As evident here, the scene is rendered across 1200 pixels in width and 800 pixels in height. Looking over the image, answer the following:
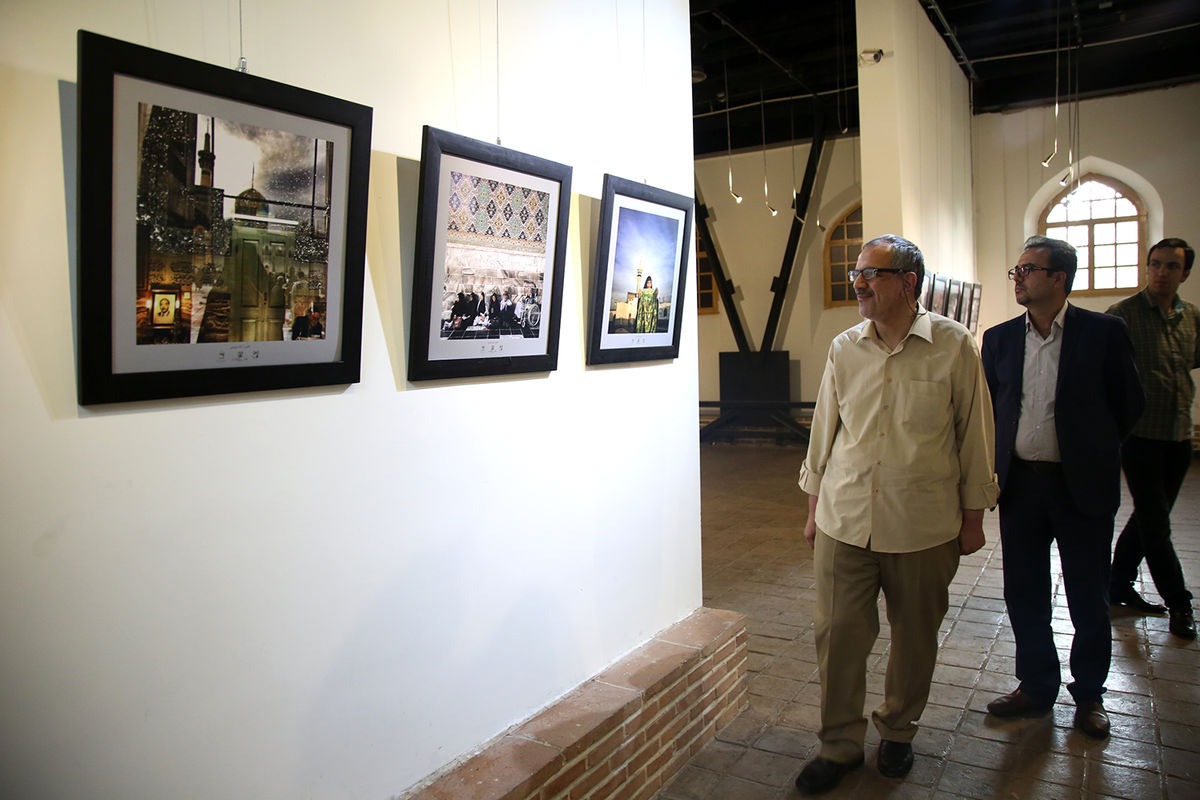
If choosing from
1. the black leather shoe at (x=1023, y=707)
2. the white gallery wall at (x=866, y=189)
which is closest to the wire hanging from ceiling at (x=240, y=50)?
the black leather shoe at (x=1023, y=707)

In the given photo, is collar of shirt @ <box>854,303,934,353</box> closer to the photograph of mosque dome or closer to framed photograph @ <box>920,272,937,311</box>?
the photograph of mosque dome

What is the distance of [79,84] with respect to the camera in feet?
4.52

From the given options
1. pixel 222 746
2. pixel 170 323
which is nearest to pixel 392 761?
pixel 222 746

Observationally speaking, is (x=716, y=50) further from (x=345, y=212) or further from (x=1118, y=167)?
(x=345, y=212)

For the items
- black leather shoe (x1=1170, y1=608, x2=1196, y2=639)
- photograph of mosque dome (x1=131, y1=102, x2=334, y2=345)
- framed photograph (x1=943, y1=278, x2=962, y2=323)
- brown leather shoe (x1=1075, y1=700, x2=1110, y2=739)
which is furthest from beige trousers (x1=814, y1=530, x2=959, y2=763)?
framed photograph (x1=943, y1=278, x2=962, y2=323)

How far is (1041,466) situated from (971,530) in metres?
0.63

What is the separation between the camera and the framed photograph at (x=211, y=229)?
144 centimetres

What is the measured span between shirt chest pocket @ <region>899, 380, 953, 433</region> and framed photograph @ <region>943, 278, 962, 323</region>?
180 inches

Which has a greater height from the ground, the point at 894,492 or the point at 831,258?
the point at 831,258

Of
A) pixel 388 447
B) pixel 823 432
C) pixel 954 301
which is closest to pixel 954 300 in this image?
pixel 954 301

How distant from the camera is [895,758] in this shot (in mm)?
2914

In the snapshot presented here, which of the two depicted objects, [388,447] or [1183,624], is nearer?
[388,447]

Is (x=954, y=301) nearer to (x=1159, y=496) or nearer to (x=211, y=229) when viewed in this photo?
(x=1159, y=496)

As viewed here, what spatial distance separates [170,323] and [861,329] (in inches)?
83.3
